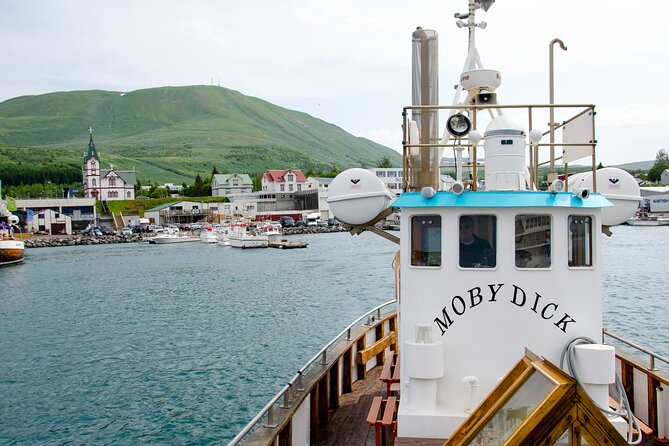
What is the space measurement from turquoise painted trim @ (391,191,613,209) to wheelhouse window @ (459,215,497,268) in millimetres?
274

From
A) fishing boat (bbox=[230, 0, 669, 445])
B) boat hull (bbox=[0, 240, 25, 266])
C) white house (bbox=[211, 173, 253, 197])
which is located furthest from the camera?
white house (bbox=[211, 173, 253, 197])

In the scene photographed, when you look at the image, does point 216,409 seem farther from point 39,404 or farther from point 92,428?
point 39,404

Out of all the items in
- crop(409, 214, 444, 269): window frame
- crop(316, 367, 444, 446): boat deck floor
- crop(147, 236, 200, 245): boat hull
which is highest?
A: crop(409, 214, 444, 269): window frame

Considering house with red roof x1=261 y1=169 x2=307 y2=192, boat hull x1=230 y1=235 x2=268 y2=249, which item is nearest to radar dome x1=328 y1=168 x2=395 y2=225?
boat hull x1=230 y1=235 x2=268 y2=249

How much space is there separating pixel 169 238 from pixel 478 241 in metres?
112

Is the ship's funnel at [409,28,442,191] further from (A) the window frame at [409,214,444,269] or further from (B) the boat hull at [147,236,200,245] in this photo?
(B) the boat hull at [147,236,200,245]

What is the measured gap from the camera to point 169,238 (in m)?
115

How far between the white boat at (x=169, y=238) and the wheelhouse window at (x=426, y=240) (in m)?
111

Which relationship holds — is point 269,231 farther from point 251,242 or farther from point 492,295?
point 492,295

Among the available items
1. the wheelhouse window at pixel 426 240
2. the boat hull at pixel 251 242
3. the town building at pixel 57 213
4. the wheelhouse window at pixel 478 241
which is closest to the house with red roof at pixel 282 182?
the town building at pixel 57 213

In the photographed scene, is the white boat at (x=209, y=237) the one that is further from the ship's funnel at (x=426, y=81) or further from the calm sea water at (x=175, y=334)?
the ship's funnel at (x=426, y=81)

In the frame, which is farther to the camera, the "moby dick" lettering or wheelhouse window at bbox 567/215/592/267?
wheelhouse window at bbox 567/215/592/267

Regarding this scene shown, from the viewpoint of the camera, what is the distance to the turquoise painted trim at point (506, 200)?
8.25 metres

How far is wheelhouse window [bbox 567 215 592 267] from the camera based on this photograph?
27.7 ft
